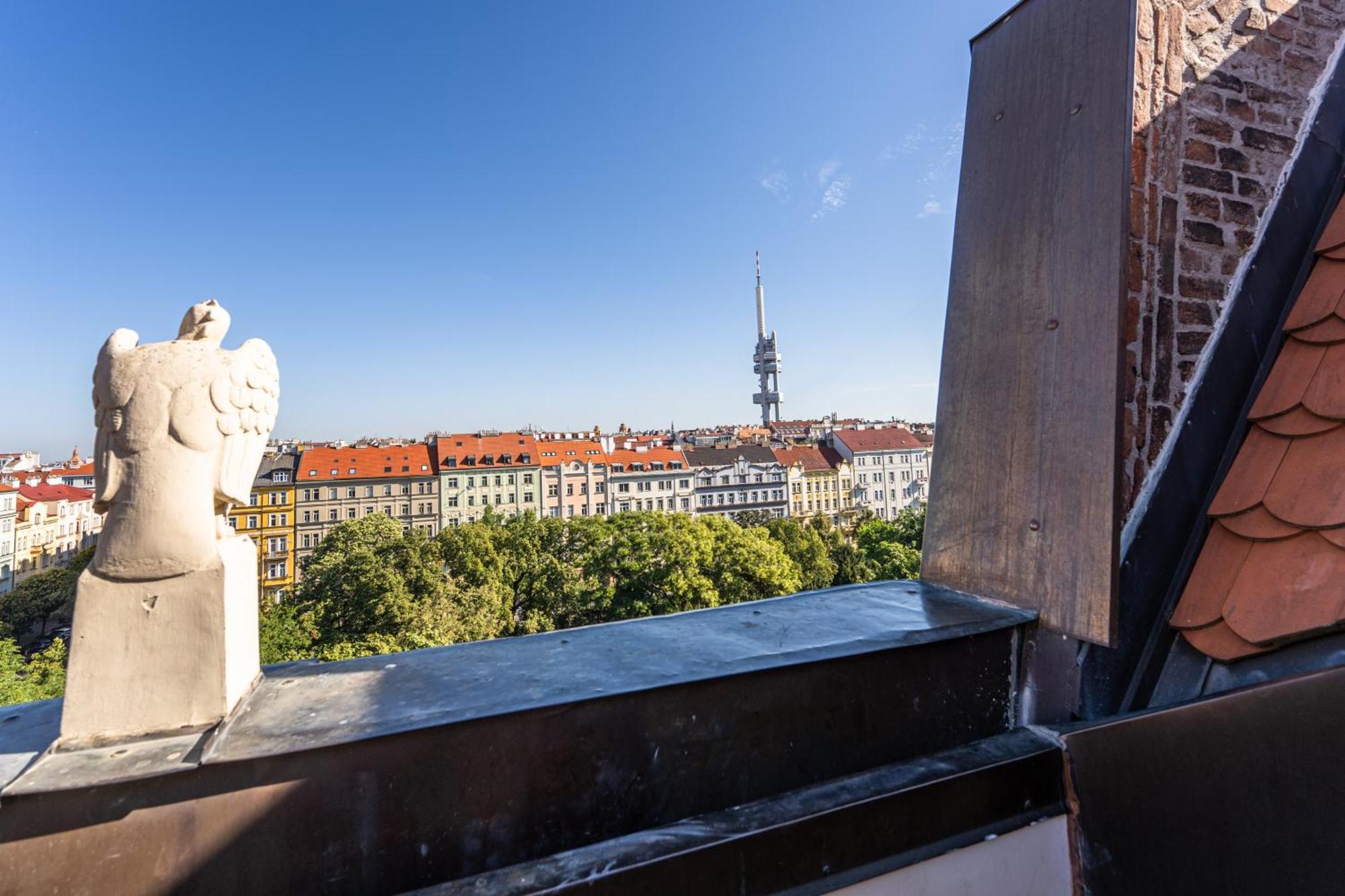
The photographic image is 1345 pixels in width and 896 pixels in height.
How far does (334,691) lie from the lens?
112 centimetres

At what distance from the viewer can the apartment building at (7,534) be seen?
34969mm

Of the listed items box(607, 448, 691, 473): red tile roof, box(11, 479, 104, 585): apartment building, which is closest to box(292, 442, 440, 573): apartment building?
box(11, 479, 104, 585): apartment building

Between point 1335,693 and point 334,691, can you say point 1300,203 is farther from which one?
point 334,691

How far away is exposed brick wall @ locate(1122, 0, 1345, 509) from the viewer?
1574mm

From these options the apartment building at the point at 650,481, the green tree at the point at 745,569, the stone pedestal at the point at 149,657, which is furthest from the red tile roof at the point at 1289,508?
the apartment building at the point at 650,481

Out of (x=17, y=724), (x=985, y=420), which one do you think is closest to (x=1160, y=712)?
(x=985, y=420)

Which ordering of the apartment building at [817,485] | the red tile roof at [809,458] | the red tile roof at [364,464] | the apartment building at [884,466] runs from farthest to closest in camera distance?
the apartment building at [884,466]
the red tile roof at [809,458]
the apartment building at [817,485]
the red tile roof at [364,464]

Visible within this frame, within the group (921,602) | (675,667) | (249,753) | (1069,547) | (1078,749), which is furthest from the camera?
(921,602)

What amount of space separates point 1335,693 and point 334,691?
1689 mm

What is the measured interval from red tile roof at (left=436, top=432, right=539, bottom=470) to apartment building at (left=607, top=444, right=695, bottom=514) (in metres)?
6.17

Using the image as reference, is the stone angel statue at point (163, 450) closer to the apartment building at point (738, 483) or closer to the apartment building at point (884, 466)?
the apartment building at point (738, 483)

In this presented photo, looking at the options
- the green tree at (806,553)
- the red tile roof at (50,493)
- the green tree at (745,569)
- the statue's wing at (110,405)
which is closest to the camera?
the statue's wing at (110,405)

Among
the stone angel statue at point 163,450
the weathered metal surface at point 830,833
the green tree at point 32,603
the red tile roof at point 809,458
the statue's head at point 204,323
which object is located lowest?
the green tree at point 32,603

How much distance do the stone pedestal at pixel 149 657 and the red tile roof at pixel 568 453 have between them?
42725 mm
